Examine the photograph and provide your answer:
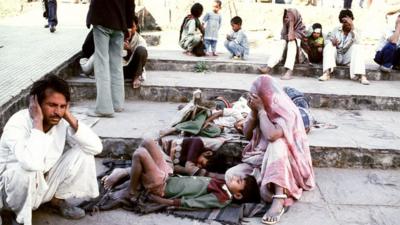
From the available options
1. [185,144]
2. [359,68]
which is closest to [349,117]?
[359,68]

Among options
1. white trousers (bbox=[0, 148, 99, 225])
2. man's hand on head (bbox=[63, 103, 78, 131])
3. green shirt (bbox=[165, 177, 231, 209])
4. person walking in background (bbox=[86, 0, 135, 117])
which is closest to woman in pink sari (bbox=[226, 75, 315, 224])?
green shirt (bbox=[165, 177, 231, 209])

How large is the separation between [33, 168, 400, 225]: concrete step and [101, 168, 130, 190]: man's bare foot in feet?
1.18

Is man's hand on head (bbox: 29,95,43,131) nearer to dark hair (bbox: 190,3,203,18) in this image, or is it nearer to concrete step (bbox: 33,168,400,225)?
concrete step (bbox: 33,168,400,225)

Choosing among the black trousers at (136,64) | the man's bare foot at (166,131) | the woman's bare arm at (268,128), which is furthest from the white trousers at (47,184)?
the black trousers at (136,64)

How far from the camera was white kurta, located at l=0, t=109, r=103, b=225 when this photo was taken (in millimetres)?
3035

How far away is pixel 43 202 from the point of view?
11.2 ft

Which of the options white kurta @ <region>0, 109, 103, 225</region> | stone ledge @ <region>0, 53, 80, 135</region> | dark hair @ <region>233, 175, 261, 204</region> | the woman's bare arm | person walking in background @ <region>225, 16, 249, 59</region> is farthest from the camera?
person walking in background @ <region>225, 16, 249, 59</region>

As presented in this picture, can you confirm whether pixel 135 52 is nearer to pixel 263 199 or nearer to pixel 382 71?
pixel 263 199

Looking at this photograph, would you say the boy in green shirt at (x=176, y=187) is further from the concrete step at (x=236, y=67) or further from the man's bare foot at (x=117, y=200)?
the concrete step at (x=236, y=67)

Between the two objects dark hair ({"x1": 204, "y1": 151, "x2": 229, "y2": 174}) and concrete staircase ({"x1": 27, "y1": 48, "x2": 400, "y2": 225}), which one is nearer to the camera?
concrete staircase ({"x1": 27, "y1": 48, "x2": 400, "y2": 225})

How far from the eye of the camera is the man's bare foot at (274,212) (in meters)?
3.53

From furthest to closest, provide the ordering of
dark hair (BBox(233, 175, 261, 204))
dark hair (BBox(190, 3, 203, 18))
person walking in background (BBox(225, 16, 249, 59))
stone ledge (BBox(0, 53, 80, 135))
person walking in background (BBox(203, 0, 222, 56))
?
person walking in background (BBox(203, 0, 222, 56)) → dark hair (BBox(190, 3, 203, 18)) → person walking in background (BBox(225, 16, 249, 59)) → stone ledge (BBox(0, 53, 80, 135)) → dark hair (BBox(233, 175, 261, 204))

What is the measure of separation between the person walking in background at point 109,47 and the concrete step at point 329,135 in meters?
0.19

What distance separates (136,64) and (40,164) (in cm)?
322
